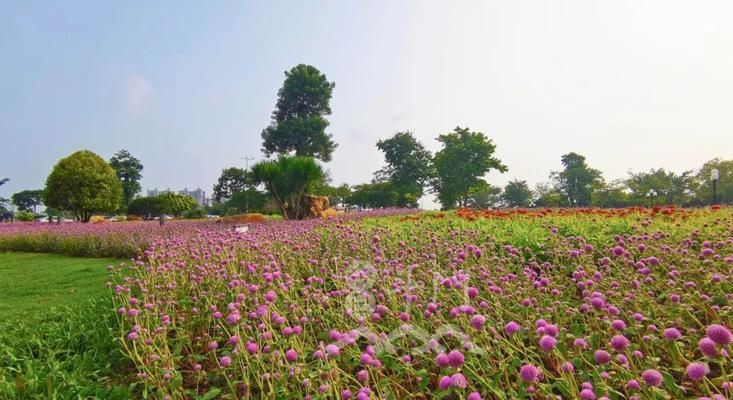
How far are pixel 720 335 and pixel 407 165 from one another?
121 ft

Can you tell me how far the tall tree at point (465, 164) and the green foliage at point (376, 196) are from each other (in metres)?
5.98

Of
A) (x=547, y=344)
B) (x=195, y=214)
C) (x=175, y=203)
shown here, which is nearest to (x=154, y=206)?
(x=175, y=203)

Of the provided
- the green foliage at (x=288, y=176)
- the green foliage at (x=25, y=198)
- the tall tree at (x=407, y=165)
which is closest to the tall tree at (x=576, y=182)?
the tall tree at (x=407, y=165)

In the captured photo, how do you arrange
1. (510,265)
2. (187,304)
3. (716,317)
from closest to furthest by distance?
(716,317), (187,304), (510,265)

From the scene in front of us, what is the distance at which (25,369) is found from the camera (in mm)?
3377

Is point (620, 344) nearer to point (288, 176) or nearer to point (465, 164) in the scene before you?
point (288, 176)

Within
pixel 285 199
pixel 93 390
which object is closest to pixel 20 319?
pixel 93 390

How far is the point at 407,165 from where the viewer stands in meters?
38.2

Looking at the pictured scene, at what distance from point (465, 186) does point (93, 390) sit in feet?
102

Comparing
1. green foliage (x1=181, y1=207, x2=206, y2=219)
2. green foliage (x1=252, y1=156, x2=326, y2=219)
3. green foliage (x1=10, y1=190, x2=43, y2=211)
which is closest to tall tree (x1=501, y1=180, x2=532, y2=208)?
green foliage (x1=181, y1=207, x2=206, y2=219)

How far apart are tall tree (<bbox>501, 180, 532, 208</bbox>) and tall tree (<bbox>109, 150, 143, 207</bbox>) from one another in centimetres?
4661

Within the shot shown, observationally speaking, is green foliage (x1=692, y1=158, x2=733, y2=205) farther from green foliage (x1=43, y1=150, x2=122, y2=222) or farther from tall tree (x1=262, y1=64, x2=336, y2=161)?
green foliage (x1=43, y1=150, x2=122, y2=222)

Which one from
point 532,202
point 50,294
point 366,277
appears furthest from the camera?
point 532,202

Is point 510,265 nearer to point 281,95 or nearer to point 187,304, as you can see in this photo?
point 187,304
